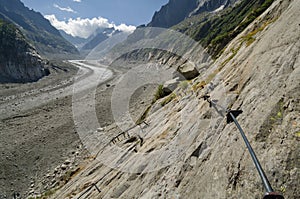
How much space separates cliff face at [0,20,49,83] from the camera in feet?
275

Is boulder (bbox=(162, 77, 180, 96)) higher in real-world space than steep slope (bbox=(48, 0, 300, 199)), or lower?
higher

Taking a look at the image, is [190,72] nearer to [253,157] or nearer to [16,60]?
[253,157]

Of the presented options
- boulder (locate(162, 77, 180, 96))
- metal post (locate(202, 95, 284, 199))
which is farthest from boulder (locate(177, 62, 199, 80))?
metal post (locate(202, 95, 284, 199))

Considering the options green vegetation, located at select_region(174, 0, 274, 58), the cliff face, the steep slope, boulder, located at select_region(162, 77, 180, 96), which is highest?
the cliff face

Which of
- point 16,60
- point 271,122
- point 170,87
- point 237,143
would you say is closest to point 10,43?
point 16,60

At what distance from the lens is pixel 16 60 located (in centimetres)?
8750

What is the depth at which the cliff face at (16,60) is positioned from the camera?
275 feet

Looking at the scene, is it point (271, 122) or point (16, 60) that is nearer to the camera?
point (271, 122)

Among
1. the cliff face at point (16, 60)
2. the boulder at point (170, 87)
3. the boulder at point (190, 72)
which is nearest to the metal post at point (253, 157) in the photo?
the boulder at point (170, 87)

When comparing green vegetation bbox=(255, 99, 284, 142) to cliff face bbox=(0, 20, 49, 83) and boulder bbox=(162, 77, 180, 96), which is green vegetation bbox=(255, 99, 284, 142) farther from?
cliff face bbox=(0, 20, 49, 83)

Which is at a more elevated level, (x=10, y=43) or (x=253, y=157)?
(x=10, y=43)

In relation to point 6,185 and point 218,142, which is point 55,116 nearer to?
point 6,185

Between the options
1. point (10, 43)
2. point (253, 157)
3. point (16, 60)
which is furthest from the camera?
point (10, 43)

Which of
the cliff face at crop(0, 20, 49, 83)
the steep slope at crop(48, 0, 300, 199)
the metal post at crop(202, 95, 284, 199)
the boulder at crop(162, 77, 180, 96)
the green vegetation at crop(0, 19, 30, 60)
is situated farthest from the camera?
the green vegetation at crop(0, 19, 30, 60)
